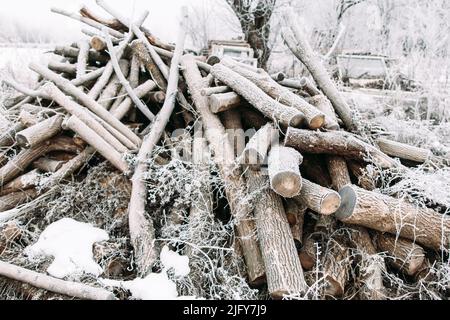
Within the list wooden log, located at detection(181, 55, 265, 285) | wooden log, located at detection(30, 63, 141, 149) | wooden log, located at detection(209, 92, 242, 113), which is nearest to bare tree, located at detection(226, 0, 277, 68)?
wooden log, located at detection(181, 55, 265, 285)

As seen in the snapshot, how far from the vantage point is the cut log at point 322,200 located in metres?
2.89

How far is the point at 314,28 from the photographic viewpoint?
35.1 feet

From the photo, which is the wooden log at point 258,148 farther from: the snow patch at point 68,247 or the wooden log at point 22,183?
the wooden log at point 22,183

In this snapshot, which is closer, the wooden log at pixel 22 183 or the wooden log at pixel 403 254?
the wooden log at pixel 403 254

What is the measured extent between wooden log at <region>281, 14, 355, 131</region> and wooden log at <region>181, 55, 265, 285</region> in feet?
4.34

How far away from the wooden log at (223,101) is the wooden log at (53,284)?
2141 millimetres

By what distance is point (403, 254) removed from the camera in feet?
9.96

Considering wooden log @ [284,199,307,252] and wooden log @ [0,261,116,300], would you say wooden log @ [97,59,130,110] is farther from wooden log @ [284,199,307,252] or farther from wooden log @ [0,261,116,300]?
wooden log @ [284,199,307,252]

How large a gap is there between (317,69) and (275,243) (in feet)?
8.34

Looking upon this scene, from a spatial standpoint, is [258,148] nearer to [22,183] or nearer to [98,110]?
[98,110]

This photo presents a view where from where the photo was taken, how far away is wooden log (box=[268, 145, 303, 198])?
9.39 ft

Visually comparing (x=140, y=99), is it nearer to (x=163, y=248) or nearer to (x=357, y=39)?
(x=163, y=248)

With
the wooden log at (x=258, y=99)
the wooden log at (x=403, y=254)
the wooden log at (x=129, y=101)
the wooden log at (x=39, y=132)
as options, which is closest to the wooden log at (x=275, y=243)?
the wooden log at (x=258, y=99)
